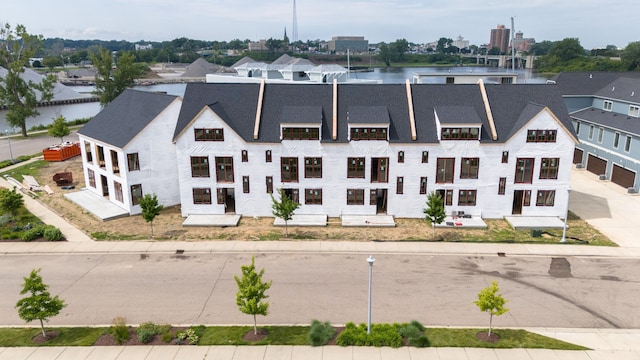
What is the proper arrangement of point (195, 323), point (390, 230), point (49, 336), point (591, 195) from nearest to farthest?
point (49, 336) → point (195, 323) → point (390, 230) → point (591, 195)

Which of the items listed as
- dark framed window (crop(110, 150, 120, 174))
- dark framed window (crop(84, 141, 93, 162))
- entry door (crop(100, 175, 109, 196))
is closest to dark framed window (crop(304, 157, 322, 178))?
dark framed window (crop(110, 150, 120, 174))

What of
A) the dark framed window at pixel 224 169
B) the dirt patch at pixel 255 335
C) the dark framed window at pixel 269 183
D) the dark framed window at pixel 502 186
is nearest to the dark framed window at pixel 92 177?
the dark framed window at pixel 224 169

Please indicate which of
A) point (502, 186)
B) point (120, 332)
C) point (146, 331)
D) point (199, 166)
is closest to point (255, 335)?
point (146, 331)

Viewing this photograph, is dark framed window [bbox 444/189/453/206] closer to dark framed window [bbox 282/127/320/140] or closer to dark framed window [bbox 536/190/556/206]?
dark framed window [bbox 536/190/556/206]

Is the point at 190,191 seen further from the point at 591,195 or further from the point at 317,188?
the point at 591,195

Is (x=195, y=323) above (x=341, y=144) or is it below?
below

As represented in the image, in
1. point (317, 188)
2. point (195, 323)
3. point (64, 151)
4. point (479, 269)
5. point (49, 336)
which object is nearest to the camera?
point (49, 336)

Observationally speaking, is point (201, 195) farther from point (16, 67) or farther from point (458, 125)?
point (16, 67)

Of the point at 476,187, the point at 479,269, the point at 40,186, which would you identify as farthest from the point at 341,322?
the point at 40,186
